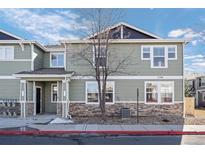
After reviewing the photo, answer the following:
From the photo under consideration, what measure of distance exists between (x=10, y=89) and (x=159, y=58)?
12070mm

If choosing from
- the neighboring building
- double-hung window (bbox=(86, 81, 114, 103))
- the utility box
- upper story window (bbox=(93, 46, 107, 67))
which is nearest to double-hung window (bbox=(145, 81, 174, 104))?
the neighboring building

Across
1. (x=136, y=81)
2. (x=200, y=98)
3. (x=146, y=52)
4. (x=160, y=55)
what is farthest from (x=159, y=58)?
(x=200, y=98)

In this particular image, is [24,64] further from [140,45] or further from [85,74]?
[140,45]

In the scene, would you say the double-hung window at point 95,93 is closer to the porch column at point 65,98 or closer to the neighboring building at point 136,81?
the neighboring building at point 136,81

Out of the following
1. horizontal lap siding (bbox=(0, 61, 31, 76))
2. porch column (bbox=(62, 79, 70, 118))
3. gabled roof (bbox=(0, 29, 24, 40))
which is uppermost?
gabled roof (bbox=(0, 29, 24, 40))

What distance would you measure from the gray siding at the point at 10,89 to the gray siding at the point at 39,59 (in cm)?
221

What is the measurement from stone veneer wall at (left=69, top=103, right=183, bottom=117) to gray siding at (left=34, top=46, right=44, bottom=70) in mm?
5165

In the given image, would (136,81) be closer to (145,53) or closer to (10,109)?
(145,53)

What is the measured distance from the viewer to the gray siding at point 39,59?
25.8 metres

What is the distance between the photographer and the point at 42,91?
26828mm

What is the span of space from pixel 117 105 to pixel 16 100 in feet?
26.4

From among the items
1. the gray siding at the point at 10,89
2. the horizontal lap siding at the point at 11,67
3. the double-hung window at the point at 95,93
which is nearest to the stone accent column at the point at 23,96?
the gray siding at the point at 10,89

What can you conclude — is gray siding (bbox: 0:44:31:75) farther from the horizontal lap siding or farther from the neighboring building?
the neighboring building

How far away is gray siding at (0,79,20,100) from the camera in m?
24.7
